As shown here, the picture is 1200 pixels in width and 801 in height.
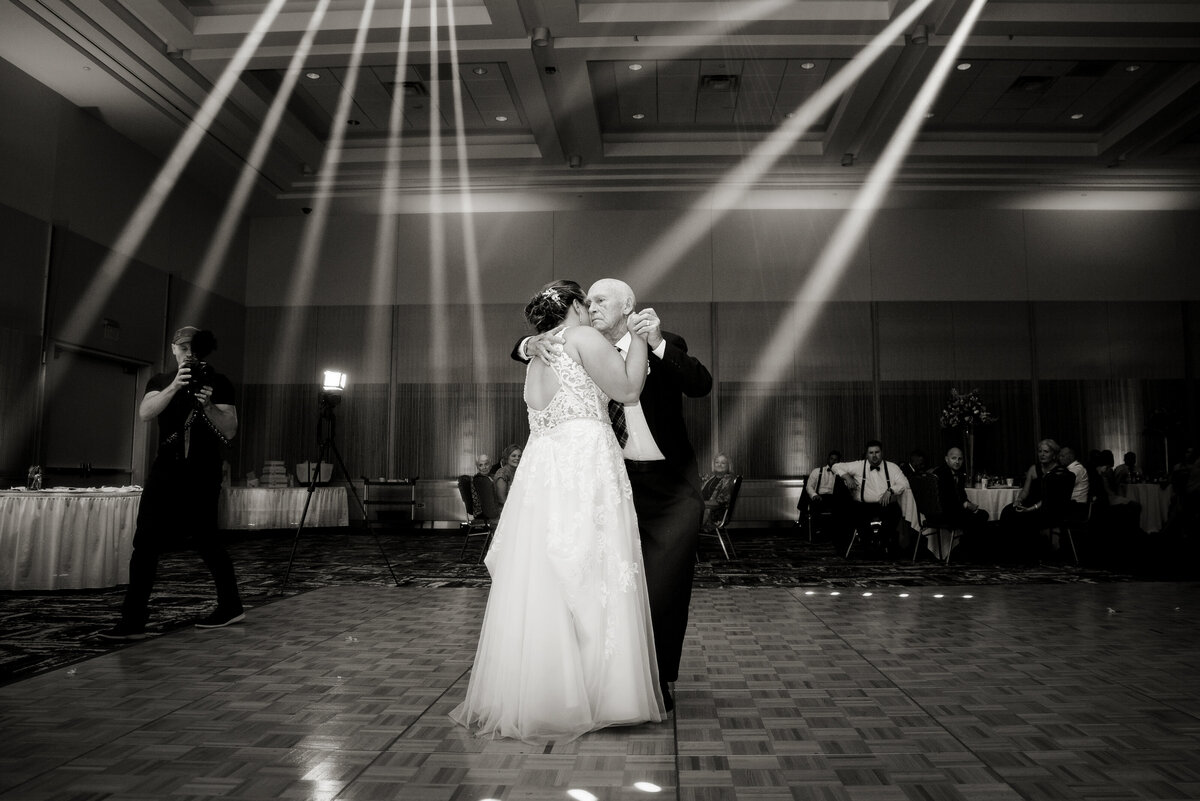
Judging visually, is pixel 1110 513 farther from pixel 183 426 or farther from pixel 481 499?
pixel 183 426

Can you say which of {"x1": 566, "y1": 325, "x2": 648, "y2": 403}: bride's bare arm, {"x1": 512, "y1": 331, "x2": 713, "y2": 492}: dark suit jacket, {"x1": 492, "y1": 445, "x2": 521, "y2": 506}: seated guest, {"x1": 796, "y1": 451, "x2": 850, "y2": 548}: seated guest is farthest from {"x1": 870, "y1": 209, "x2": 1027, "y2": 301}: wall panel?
{"x1": 566, "y1": 325, "x2": 648, "y2": 403}: bride's bare arm

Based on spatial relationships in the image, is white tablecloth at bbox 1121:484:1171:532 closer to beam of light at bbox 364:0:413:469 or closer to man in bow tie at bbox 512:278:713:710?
man in bow tie at bbox 512:278:713:710

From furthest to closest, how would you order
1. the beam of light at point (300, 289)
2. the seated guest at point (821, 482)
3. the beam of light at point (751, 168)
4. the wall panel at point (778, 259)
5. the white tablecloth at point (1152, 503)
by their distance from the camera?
1. the beam of light at point (300, 289)
2. the wall panel at point (778, 259)
3. the seated guest at point (821, 482)
4. the white tablecloth at point (1152, 503)
5. the beam of light at point (751, 168)

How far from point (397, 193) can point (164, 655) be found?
9.22 m

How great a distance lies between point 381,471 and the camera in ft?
39.1

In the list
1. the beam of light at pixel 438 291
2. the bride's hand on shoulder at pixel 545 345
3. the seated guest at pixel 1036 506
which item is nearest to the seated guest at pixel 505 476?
the beam of light at pixel 438 291

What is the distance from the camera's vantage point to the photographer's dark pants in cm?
358

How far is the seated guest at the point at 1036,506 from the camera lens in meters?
6.73

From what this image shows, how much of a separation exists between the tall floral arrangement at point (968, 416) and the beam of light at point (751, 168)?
4.10 meters

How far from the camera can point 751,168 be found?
1102cm

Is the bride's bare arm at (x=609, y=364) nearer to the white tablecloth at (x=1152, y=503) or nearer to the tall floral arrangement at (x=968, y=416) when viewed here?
the white tablecloth at (x=1152, y=503)

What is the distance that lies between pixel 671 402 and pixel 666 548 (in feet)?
1.65

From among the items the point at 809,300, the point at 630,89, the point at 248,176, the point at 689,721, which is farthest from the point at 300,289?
the point at 689,721

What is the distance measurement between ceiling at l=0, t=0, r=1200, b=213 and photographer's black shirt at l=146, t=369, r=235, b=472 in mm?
5102
